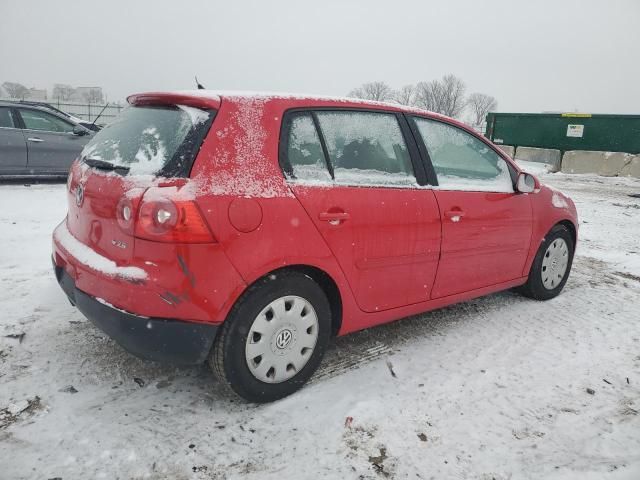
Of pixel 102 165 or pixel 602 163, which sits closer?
pixel 102 165

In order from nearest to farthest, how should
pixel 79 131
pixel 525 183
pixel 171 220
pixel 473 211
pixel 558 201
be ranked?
1. pixel 171 220
2. pixel 473 211
3. pixel 525 183
4. pixel 558 201
5. pixel 79 131

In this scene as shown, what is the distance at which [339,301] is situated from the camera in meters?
2.69

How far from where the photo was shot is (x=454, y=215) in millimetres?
3141

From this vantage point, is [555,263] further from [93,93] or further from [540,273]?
[93,93]

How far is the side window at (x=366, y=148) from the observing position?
268 cm

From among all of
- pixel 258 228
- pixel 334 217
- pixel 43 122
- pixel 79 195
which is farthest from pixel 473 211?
pixel 43 122

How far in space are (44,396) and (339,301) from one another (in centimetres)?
158

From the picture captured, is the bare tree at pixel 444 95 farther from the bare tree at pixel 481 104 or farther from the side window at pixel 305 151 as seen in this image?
the side window at pixel 305 151

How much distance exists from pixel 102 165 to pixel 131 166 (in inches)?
10.4

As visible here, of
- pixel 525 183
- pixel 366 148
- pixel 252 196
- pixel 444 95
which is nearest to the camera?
pixel 252 196

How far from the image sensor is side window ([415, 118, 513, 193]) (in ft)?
10.5

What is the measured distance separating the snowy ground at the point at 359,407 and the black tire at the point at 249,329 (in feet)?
0.34

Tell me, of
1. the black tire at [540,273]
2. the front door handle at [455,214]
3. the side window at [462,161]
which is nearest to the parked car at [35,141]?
the side window at [462,161]

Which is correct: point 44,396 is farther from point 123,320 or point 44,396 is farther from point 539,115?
point 539,115
